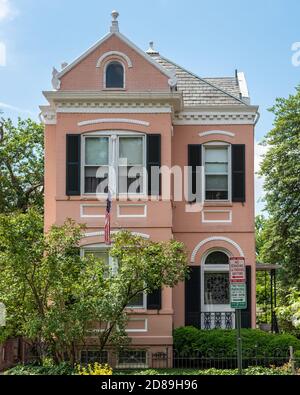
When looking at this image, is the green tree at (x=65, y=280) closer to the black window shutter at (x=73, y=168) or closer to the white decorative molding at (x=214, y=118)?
the black window shutter at (x=73, y=168)

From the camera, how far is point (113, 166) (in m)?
24.6

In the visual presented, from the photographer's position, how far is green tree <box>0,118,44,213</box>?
3688 cm

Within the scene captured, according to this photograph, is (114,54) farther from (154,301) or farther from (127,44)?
(154,301)

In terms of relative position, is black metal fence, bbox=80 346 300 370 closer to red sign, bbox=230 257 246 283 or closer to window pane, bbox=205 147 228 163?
window pane, bbox=205 147 228 163

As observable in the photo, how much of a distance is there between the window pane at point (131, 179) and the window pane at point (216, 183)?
100 inches

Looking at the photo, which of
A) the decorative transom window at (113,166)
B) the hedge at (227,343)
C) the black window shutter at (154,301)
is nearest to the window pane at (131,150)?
the decorative transom window at (113,166)

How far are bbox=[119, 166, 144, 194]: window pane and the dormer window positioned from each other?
259cm

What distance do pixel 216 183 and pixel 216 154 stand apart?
3.17ft

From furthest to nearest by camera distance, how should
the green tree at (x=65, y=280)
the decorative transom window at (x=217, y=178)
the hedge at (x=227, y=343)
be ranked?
the decorative transom window at (x=217, y=178) → the hedge at (x=227, y=343) → the green tree at (x=65, y=280)

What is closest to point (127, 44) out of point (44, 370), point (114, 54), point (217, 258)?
point (114, 54)

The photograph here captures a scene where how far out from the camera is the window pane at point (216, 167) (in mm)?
25984
